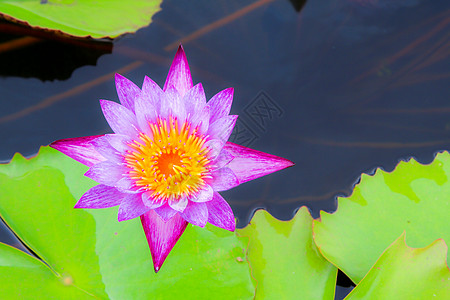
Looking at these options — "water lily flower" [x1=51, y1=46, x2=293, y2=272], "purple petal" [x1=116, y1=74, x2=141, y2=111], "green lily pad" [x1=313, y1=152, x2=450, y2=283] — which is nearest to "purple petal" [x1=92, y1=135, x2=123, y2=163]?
"water lily flower" [x1=51, y1=46, x2=293, y2=272]

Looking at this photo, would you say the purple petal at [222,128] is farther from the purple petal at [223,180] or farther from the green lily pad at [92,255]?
the green lily pad at [92,255]

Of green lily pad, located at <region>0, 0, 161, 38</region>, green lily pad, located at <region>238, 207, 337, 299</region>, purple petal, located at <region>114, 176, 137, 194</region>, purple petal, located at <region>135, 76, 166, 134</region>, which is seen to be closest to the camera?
purple petal, located at <region>114, 176, 137, 194</region>

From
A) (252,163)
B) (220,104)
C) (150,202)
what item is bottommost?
(150,202)

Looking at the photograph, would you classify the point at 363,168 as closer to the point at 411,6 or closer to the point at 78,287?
the point at 411,6

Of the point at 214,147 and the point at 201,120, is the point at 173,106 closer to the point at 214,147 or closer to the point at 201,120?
the point at 201,120

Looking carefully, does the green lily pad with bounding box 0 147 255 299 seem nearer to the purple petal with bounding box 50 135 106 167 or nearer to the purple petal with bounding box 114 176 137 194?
the purple petal with bounding box 50 135 106 167

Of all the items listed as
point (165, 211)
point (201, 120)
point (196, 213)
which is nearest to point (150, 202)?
point (165, 211)

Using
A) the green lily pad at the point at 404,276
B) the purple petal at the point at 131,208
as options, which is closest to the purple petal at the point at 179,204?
the purple petal at the point at 131,208
